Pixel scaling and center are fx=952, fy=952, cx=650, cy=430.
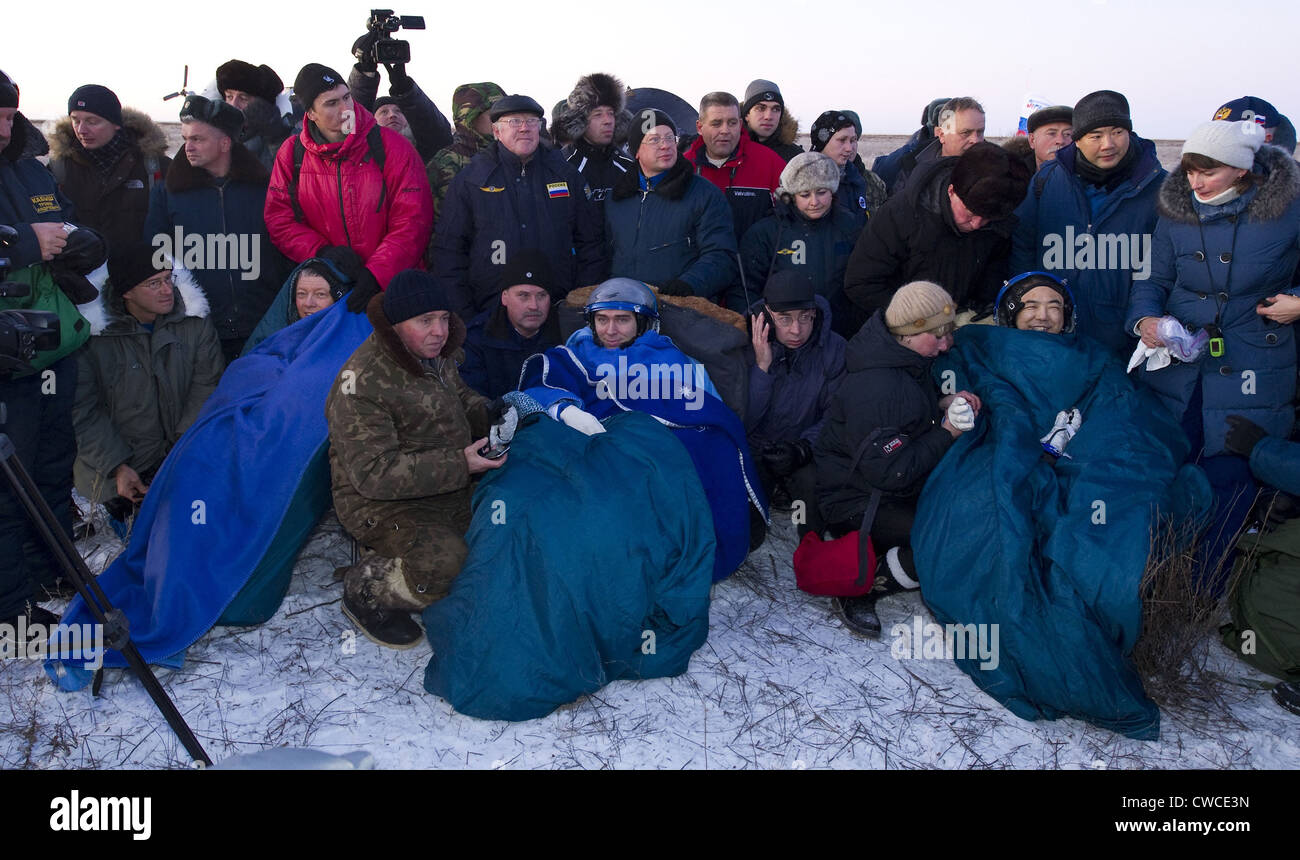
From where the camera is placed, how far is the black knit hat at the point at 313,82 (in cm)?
475

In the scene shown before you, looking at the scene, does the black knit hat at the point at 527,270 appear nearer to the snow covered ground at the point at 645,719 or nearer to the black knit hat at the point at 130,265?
the black knit hat at the point at 130,265

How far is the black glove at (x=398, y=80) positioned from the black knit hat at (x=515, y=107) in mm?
1385

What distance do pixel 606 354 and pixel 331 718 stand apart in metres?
1.95

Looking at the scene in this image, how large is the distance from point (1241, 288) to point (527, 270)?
3155mm

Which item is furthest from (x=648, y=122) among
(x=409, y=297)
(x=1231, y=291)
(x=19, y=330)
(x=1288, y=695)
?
(x=1288, y=695)

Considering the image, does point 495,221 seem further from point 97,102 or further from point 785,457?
point 97,102

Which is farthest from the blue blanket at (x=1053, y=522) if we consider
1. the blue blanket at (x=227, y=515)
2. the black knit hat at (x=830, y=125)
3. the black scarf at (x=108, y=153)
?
the black scarf at (x=108, y=153)

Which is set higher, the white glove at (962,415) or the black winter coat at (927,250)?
the black winter coat at (927,250)

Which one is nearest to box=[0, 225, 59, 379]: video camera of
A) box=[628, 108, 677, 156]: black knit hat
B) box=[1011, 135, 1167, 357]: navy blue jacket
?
box=[628, 108, 677, 156]: black knit hat

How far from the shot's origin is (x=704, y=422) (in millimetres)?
4297

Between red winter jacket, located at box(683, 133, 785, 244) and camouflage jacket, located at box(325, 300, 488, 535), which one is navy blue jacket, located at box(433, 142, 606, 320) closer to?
red winter jacket, located at box(683, 133, 785, 244)

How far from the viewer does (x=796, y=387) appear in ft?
15.1

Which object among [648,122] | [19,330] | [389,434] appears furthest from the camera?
[648,122]

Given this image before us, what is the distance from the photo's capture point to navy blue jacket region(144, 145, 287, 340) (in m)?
4.89
